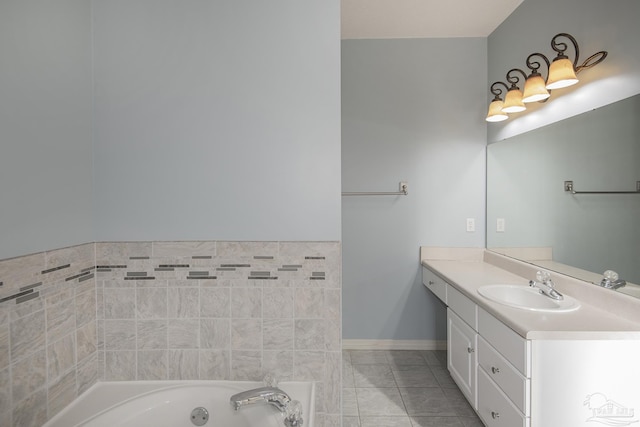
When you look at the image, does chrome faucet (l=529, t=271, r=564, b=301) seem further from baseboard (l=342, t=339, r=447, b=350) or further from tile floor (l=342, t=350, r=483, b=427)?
baseboard (l=342, t=339, r=447, b=350)

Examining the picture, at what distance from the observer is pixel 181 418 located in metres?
1.37

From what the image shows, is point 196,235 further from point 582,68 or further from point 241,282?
point 582,68

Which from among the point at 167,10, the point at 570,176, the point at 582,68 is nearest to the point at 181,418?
the point at 167,10

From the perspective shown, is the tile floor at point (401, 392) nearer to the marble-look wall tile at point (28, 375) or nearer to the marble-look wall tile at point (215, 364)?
the marble-look wall tile at point (215, 364)

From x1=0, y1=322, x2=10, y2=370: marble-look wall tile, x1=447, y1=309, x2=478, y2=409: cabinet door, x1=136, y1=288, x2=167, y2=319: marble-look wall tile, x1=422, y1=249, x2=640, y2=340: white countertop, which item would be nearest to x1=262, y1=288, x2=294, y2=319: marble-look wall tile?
x1=136, y1=288, x2=167, y2=319: marble-look wall tile

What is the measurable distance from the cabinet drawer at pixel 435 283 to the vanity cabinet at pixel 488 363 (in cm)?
3

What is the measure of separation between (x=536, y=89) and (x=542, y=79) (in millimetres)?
72

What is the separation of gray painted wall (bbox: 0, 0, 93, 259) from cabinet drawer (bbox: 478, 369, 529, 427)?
202cm

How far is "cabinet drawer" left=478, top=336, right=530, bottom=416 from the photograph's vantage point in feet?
4.43

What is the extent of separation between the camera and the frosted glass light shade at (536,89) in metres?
1.98

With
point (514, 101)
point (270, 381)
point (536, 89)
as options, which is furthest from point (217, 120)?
point (514, 101)

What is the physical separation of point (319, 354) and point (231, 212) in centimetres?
76

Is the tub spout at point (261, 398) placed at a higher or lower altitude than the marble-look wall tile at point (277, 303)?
lower

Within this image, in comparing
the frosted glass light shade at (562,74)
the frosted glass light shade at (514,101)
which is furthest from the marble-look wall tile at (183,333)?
the frosted glass light shade at (514,101)
